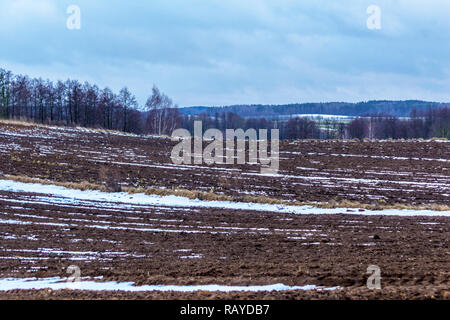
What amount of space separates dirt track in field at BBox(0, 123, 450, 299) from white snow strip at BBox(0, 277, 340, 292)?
243mm

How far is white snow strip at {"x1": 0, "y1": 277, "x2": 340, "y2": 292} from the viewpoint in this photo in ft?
21.4

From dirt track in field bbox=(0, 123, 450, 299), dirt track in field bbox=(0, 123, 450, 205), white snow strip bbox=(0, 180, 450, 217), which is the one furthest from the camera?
dirt track in field bbox=(0, 123, 450, 205)

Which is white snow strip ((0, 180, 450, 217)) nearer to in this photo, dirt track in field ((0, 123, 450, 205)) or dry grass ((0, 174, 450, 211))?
dry grass ((0, 174, 450, 211))

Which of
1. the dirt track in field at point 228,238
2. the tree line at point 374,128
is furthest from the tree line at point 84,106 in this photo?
the dirt track in field at point 228,238

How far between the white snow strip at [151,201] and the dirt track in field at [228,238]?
26.8 inches

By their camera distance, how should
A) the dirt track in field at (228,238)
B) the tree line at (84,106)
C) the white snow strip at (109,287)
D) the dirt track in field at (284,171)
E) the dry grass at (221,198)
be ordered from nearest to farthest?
the white snow strip at (109,287)
the dirt track in field at (228,238)
the dry grass at (221,198)
the dirt track in field at (284,171)
the tree line at (84,106)

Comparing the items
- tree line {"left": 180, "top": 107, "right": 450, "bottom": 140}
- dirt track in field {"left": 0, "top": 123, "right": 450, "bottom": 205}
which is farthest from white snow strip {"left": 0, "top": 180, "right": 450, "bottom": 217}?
tree line {"left": 180, "top": 107, "right": 450, "bottom": 140}

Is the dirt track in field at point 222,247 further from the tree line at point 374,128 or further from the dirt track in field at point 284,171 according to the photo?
the tree line at point 374,128

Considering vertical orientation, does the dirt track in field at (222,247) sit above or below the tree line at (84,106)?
below

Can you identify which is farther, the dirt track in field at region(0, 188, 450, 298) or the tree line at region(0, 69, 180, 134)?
the tree line at region(0, 69, 180, 134)

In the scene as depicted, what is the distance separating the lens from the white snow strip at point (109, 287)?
256 inches

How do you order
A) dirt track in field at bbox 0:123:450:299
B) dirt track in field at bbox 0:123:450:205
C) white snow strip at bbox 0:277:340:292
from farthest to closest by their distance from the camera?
dirt track in field at bbox 0:123:450:205 < dirt track in field at bbox 0:123:450:299 < white snow strip at bbox 0:277:340:292

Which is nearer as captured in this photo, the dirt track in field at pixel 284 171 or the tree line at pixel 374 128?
the dirt track in field at pixel 284 171
